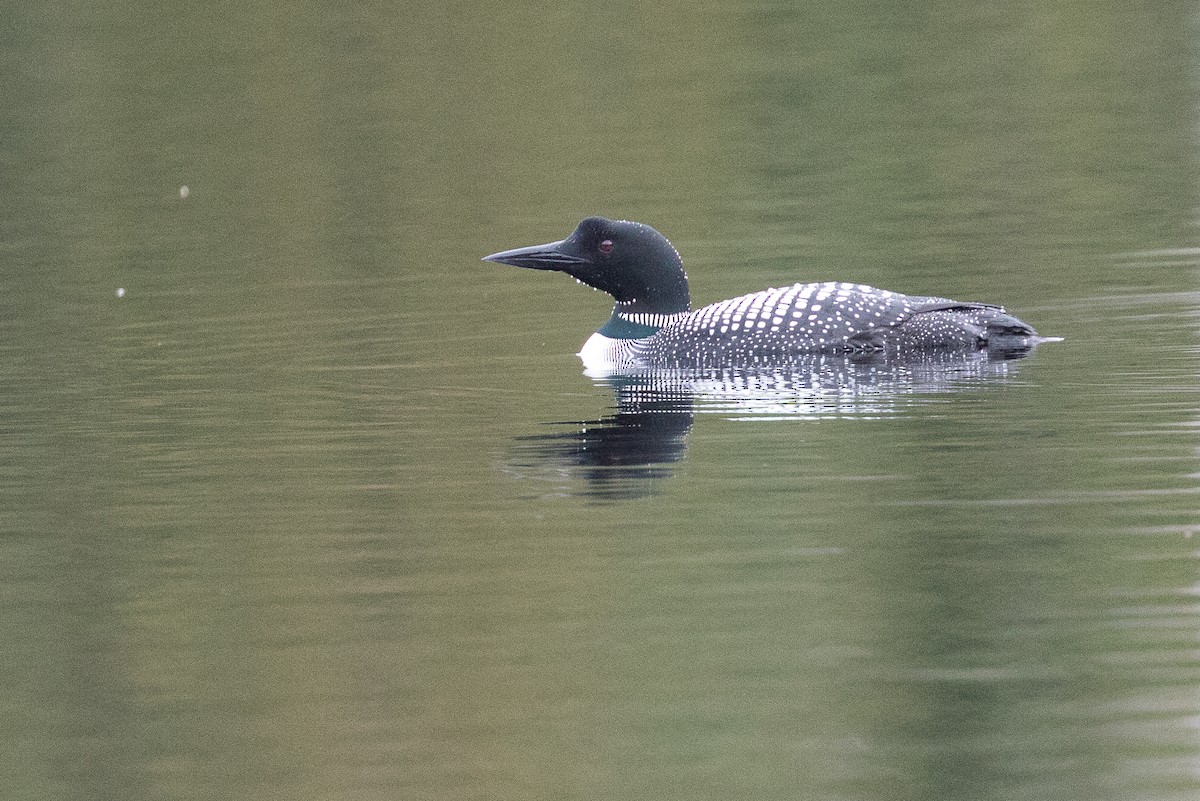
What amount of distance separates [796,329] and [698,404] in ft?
2.58

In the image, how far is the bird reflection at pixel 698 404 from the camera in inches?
294

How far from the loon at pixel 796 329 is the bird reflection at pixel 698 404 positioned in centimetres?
6

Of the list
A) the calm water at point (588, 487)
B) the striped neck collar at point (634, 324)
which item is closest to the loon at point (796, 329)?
the striped neck collar at point (634, 324)

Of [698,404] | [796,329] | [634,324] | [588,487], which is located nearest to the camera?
[588,487]

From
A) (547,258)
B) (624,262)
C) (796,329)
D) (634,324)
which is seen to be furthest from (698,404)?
(547,258)

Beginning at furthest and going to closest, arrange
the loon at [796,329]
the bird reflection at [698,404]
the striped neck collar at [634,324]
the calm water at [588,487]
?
1. the striped neck collar at [634,324]
2. the loon at [796,329]
3. the bird reflection at [698,404]
4. the calm water at [588,487]

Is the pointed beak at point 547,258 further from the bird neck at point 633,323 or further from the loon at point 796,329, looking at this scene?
the bird neck at point 633,323

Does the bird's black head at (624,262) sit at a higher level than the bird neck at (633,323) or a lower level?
higher

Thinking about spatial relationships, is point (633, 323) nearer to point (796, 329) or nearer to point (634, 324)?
point (634, 324)

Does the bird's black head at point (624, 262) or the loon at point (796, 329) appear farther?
→ the bird's black head at point (624, 262)

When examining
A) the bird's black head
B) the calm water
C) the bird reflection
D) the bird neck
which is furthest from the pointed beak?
the bird reflection

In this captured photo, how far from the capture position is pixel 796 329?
30.4ft

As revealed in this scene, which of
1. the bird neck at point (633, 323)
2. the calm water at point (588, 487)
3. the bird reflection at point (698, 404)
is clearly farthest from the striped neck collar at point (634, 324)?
the bird reflection at point (698, 404)

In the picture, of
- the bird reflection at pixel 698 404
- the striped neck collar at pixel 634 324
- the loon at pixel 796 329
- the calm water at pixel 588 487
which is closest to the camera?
the calm water at pixel 588 487
